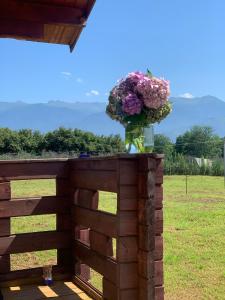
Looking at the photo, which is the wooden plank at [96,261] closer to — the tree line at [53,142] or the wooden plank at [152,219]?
the wooden plank at [152,219]

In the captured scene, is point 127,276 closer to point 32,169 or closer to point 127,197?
point 127,197

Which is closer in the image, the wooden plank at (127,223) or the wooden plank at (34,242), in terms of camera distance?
the wooden plank at (127,223)

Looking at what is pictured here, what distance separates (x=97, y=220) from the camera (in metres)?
2.75

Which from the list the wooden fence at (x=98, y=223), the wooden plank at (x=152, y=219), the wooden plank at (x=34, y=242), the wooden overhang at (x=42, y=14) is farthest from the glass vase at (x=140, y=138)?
the wooden plank at (x=34, y=242)

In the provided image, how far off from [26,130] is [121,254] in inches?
1457

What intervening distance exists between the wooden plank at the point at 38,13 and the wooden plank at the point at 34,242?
1.52 metres

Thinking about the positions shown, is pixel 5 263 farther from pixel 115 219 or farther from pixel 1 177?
pixel 115 219

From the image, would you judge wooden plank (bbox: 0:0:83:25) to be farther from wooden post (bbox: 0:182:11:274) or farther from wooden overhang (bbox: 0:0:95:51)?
wooden post (bbox: 0:182:11:274)

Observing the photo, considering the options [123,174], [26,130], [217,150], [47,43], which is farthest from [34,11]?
[26,130]

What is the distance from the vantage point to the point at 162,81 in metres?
2.31

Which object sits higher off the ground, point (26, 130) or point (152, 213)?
point (26, 130)

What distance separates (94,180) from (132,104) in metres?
0.71

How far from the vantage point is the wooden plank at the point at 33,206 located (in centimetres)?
319

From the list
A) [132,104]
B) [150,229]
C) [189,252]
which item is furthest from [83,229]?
[189,252]
